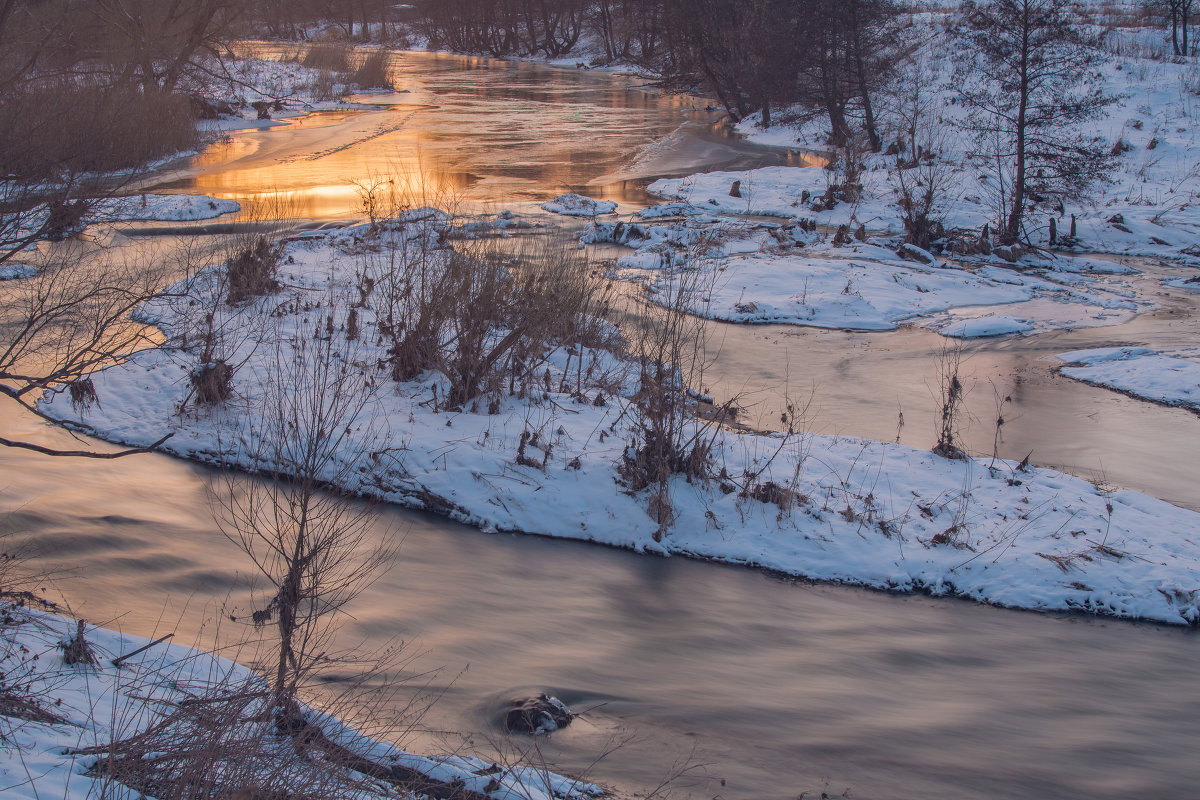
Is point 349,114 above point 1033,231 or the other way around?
above

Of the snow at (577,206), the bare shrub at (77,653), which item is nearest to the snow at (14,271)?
the bare shrub at (77,653)

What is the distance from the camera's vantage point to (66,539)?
6.81m

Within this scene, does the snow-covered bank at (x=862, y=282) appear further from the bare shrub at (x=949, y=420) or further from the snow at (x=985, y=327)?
the bare shrub at (x=949, y=420)

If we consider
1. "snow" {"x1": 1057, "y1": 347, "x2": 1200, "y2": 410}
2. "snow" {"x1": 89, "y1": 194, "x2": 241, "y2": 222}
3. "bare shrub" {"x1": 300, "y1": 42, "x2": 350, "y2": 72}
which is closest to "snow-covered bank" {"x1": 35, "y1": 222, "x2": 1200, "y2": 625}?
"snow" {"x1": 1057, "y1": 347, "x2": 1200, "y2": 410}

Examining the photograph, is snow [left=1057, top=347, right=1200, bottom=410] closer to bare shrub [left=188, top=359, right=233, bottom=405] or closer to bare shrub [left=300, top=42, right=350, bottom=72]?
bare shrub [left=188, top=359, right=233, bottom=405]

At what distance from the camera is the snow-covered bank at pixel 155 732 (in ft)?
10.6

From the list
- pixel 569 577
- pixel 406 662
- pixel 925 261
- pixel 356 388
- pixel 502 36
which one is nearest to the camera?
pixel 406 662

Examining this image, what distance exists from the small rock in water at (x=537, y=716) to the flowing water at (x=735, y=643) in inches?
3.8

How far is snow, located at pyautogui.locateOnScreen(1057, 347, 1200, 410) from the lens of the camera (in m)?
11.1

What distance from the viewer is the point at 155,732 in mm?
3428

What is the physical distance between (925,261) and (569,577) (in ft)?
43.7

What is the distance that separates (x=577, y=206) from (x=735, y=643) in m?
15.6

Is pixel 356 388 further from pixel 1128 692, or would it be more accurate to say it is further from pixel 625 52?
pixel 625 52

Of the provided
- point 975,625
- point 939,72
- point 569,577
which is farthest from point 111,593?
Result: point 939,72
